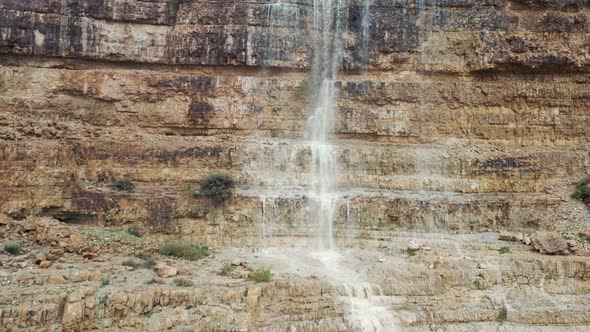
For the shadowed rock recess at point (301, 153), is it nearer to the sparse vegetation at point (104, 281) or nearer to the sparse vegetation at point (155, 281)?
the sparse vegetation at point (104, 281)

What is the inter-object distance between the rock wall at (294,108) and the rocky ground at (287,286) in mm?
2160

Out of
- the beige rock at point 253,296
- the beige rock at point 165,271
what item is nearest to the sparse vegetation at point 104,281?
the beige rock at point 165,271

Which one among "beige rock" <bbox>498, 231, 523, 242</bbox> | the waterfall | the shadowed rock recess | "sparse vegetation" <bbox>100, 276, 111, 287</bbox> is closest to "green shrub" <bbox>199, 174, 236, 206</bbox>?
the shadowed rock recess

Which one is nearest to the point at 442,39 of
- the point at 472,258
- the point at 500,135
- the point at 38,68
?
the point at 500,135

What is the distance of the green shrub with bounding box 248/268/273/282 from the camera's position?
54.7ft

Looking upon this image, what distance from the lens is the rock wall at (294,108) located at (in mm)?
21719

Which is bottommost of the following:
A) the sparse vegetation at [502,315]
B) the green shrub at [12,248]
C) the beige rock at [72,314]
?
the sparse vegetation at [502,315]

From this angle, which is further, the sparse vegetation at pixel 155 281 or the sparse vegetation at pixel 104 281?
the sparse vegetation at pixel 155 281

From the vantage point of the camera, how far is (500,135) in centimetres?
2461

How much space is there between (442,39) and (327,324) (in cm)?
1717

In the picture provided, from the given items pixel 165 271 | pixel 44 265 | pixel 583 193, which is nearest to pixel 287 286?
pixel 165 271

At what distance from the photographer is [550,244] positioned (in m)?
18.9

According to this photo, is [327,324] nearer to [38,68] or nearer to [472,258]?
[472,258]

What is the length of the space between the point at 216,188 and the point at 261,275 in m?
5.87
